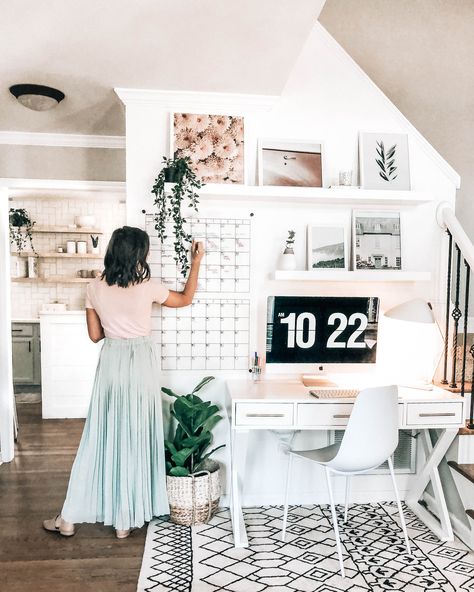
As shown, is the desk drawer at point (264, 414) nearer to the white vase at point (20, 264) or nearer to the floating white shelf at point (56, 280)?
the floating white shelf at point (56, 280)

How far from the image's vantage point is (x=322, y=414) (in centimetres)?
262

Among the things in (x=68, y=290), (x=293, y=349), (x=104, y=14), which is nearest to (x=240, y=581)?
(x=293, y=349)

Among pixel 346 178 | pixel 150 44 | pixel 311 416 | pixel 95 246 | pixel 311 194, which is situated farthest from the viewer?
pixel 95 246

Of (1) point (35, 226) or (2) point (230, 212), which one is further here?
(1) point (35, 226)

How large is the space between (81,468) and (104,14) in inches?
83.4

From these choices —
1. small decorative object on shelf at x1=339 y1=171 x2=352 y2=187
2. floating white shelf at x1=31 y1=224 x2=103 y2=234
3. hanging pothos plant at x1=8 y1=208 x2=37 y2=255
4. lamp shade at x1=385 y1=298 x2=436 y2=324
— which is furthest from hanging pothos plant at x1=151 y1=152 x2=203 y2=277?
hanging pothos plant at x1=8 y1=208 x2=37 y2=255

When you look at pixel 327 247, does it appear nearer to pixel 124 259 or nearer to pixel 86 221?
pixel 124 259

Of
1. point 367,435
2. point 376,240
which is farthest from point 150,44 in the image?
point 367,435

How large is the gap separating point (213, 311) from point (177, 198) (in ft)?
2.30

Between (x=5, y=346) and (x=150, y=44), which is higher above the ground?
(x=150, y=44)

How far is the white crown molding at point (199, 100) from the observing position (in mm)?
2873

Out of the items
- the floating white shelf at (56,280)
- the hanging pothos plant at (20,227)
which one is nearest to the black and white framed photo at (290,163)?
the floating white shelf at (56,280)

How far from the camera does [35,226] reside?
578 cm

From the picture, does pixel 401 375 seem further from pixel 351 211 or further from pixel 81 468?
pixel 81 468
